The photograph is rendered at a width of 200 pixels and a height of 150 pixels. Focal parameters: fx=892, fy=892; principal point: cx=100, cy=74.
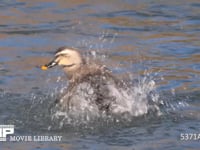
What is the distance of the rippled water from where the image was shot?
10188 millimetres

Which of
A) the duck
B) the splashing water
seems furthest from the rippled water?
the duck

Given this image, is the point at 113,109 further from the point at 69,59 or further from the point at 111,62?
the point at 111,62

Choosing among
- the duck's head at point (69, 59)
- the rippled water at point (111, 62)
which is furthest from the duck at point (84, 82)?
the rippled water at point (111, 62)

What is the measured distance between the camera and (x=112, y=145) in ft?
32.1

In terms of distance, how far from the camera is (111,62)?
13453 mm

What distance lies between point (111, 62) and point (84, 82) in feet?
8.31

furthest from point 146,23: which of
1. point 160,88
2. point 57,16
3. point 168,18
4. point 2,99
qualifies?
point 2,99

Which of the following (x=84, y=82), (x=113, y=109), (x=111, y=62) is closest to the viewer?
(x=113, y=109)

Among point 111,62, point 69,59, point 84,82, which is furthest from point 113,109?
point 111,62

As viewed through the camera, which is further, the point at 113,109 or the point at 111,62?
the point at 111,62

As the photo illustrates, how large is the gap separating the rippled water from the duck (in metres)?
0.26

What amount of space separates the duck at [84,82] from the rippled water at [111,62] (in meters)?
0.26

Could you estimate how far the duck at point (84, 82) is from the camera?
418 inches

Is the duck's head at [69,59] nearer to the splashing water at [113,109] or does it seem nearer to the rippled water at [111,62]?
the rippled water at [111,62]
